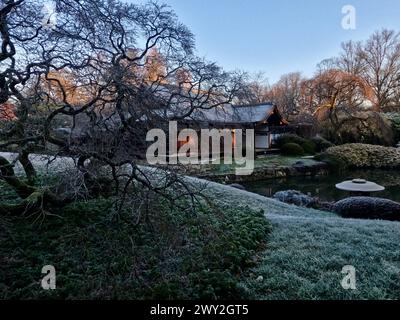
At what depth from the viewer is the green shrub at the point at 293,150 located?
19.2m

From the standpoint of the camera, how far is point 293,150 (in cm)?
1919

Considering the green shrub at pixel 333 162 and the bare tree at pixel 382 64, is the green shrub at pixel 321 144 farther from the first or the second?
the bare tree at pixel 382 64

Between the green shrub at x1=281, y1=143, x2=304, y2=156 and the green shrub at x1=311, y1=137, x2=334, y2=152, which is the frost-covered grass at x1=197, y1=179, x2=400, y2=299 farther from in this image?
the green shrub at x1=311, y1=137, x2=334, y2=152

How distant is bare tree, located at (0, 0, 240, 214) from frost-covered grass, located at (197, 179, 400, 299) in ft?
4.50

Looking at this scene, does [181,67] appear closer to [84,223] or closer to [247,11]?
[247,11]

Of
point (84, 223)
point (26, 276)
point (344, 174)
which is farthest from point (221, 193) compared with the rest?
point (344, 174)

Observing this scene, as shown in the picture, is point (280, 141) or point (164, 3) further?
point (280, 141)

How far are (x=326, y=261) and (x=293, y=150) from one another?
16.4 meters

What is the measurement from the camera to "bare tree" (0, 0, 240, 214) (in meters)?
3.35

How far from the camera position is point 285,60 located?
711cm

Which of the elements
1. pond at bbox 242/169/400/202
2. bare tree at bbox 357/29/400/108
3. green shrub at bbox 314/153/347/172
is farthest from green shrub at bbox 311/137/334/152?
bare tree at bbox 357/29/400/108

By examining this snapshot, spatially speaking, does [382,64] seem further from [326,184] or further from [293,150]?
[326,184]

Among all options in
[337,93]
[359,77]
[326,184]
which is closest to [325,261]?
[326,184]
